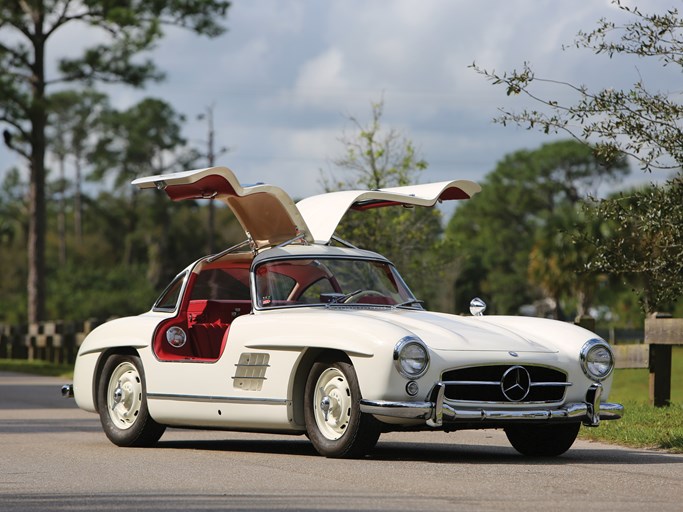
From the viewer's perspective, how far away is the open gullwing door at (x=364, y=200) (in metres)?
11.6

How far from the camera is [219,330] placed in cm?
1156

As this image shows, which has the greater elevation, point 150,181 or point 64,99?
point 64,99

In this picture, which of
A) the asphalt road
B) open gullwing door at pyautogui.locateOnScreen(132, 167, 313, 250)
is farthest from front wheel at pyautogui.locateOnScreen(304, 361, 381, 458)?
open gullwing door at pyautogui.locateOnScreen(132, 167, 313, 250)

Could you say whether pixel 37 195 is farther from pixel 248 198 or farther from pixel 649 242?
pixel 649 242

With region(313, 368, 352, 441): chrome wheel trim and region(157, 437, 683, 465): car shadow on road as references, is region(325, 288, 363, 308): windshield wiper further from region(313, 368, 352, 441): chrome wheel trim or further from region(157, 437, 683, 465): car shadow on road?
region(157, 437, 683, 465): car shadow on road

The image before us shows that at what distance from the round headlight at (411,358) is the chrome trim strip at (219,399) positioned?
111 centimetres

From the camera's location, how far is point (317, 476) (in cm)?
851

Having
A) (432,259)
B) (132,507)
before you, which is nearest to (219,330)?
(132,507)

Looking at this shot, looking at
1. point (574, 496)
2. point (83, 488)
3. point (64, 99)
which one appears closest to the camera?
point (574, 496)

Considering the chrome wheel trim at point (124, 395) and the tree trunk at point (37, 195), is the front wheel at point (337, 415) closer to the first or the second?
the chrome wheel trim at point (124, 395)

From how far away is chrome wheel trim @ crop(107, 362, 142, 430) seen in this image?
11.3 m

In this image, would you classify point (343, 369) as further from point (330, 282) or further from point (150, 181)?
point (150, 181)

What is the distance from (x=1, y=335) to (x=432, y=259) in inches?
498

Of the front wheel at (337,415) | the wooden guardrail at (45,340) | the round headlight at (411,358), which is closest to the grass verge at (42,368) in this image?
the wooden guardrail at (45,340)
